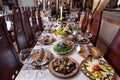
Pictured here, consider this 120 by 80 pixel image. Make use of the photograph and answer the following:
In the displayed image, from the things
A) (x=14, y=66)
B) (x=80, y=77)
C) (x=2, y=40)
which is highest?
(x=2, y=40)

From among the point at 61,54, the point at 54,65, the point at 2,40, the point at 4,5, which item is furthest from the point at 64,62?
the point at 4,5

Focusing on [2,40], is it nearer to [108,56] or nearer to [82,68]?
[82,68]

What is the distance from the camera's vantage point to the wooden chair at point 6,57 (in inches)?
40.4

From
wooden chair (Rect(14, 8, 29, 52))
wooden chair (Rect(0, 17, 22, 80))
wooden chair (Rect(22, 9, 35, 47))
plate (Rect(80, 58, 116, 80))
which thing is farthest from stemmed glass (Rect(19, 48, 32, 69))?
wooden chair (Rect(22, 9, 35, 47))

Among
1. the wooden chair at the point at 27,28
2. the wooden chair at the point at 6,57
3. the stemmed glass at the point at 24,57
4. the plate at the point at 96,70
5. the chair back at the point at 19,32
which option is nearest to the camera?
the plate at the point at 96,70

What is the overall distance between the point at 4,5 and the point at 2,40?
7158 mm

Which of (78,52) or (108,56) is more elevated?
(78,52)

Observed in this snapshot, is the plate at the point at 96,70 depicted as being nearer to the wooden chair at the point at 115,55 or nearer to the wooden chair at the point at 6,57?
the wooden chair at the point at 115,55

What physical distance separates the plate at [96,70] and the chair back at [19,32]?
3.63ft

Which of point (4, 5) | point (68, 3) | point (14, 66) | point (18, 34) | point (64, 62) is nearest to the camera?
point (64, 62)

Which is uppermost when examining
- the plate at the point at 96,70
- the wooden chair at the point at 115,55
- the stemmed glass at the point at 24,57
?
the stemmed glass at the point at 24,57

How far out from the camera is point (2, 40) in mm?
1043

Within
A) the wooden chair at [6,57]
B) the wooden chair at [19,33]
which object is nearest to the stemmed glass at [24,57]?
the wooden chair at [6,57]

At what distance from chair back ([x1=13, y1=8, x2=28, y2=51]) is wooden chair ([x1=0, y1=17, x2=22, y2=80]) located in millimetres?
477
